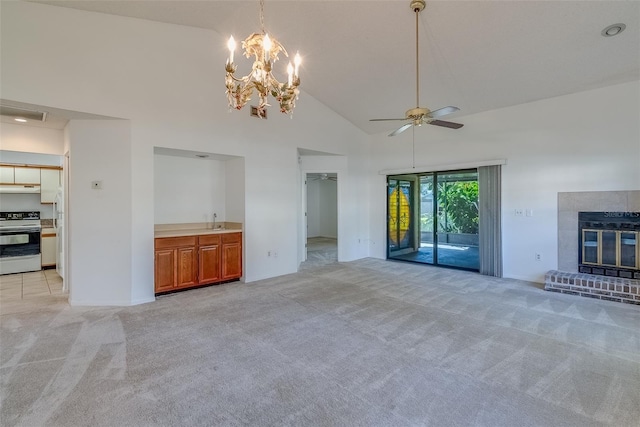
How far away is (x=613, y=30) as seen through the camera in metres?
3.35

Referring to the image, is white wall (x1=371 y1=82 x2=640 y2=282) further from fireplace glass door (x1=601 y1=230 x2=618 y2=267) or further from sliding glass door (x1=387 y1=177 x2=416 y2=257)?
sliding glass door (x1=387 y1=177 x2=416 y2=257)

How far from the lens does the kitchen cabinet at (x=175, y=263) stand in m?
4.38

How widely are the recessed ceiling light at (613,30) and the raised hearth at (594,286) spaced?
3197mm

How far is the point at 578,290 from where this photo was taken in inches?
172

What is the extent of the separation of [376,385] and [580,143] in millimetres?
4970

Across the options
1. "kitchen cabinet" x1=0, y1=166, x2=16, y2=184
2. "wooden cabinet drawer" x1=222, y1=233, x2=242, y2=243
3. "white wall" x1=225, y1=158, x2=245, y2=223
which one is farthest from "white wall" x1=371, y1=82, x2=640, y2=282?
"kitchen cabinet" x1=0, y1=166, x2=16, y2=184

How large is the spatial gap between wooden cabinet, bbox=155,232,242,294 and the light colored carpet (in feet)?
1.32

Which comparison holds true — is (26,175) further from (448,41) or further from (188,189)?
(448,41)

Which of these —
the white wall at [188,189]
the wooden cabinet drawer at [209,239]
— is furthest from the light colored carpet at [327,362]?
the white wall at [188,189]

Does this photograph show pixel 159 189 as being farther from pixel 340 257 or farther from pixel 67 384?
pixel 340 257

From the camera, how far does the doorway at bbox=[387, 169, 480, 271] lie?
6.10m

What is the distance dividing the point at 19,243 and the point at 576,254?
9.87 meters

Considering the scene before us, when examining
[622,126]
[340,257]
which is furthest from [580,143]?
[340,257]

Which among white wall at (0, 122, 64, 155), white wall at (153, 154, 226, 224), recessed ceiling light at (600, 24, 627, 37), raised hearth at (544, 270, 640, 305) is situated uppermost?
recessed ceiling light at (600, 24, 627, 37)
